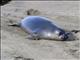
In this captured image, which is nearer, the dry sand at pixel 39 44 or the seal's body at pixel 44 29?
the dry sand at pixel 39 44

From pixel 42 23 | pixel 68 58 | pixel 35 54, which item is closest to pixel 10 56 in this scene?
pixel 35 54

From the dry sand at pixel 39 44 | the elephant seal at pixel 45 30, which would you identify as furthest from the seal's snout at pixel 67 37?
the dry sand at pixel 39 44

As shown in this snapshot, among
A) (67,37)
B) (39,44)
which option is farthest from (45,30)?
(67,37)

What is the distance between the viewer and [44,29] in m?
9.59

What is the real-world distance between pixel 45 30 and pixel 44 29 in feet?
0.18

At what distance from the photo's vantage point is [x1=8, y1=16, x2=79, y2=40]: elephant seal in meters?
9.35

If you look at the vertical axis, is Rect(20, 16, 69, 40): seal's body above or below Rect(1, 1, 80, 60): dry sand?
above

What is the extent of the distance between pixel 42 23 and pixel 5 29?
1252mm

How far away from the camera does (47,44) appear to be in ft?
30.1

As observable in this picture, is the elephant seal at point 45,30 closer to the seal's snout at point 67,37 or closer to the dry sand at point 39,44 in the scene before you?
the seal's snout at point 67,37

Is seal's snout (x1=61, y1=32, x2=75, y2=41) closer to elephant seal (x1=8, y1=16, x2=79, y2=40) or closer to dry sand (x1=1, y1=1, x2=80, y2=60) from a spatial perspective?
elephant seal (x1=8, y1=16, x2=79, y2=40)

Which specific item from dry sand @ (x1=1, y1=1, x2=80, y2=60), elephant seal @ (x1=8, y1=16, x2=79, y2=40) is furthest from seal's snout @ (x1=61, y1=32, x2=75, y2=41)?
dry sand @ (x1=1, y1=1, x2=80, y2=60)

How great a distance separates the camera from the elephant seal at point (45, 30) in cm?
935

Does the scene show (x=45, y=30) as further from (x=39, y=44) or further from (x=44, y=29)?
(x=39, y=44)
